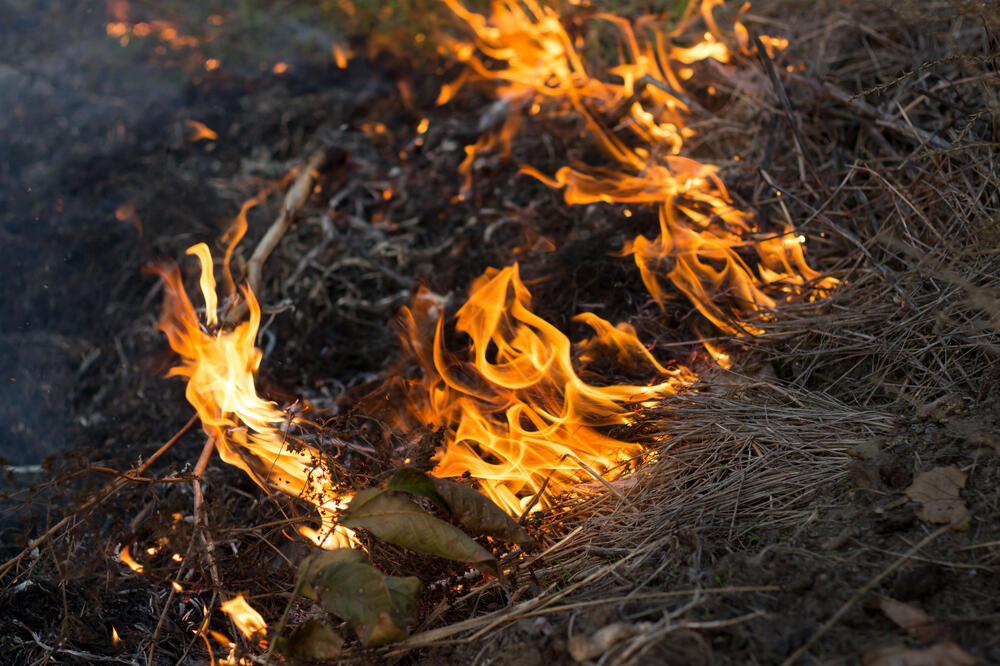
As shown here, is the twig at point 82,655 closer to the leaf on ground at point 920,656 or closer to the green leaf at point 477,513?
the green leaf at point 477,513

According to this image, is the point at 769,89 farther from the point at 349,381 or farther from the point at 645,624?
the point at 645,624

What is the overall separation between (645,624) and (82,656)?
171cm

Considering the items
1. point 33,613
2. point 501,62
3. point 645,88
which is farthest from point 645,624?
point 501,62

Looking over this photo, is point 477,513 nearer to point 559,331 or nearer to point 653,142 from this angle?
point 559,331

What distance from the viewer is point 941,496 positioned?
1690 millimetres

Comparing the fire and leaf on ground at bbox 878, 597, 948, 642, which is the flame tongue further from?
leaf on ground at bbox 878, 597, 948, 642

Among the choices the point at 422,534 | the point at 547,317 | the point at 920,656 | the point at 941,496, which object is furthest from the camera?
the point at 547,317

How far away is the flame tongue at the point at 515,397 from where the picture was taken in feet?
7.80

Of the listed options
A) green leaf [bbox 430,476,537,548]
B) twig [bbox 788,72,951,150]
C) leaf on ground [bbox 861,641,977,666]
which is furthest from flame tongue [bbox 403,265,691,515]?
twig [bbox 788,72,951,150]

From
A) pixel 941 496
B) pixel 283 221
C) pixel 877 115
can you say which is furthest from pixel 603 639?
pixel 283 221

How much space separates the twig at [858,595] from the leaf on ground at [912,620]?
0.13ft

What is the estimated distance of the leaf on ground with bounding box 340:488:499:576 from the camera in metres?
1.88

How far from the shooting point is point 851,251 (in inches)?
115

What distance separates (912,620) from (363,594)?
4.06 ft
